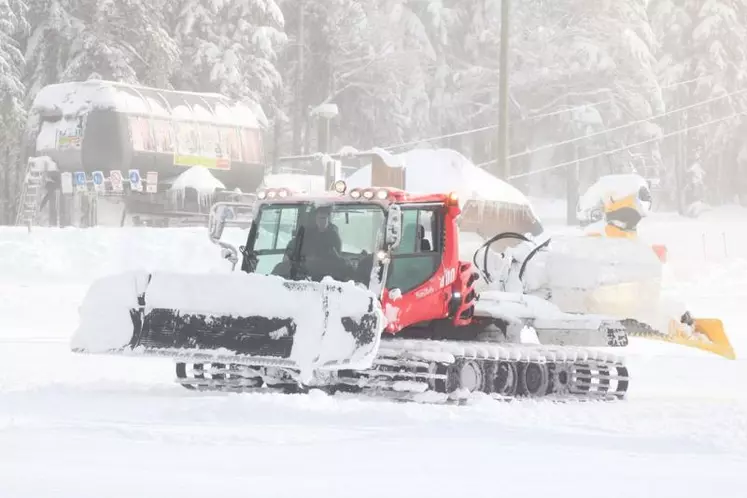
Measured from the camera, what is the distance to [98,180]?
40375 mm

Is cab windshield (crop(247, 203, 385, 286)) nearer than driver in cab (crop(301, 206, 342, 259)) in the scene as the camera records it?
Yes

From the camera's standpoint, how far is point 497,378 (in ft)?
47.8

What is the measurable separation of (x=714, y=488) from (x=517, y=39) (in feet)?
183

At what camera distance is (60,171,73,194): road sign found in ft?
134

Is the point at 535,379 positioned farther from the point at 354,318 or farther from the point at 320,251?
the point at 354,318

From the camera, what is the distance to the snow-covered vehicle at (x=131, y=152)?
4003 cm

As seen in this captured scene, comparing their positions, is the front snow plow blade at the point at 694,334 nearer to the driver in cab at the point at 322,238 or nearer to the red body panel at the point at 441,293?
the red body panel at the point at 441,293

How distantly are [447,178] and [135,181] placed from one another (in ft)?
32.3

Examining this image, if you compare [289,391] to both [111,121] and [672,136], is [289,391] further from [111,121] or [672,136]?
[672,136]

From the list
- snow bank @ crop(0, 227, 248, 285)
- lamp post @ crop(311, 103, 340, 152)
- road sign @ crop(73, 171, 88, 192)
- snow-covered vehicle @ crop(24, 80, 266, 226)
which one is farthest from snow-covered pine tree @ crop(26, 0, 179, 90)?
snow bank @ crop(0, 227, 248, 285)

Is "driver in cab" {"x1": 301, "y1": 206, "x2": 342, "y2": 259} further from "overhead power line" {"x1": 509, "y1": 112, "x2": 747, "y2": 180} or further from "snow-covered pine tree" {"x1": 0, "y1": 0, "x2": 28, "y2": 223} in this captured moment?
"overhead power line" {"x1": 509, "y1": 112, "x2": 747, "y2": 180}

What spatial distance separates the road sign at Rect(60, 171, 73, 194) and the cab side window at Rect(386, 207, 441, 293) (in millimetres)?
28289

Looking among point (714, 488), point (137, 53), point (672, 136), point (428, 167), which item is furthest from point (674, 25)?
point (714, 488)

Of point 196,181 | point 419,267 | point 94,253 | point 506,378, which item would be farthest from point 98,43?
point 419,267
